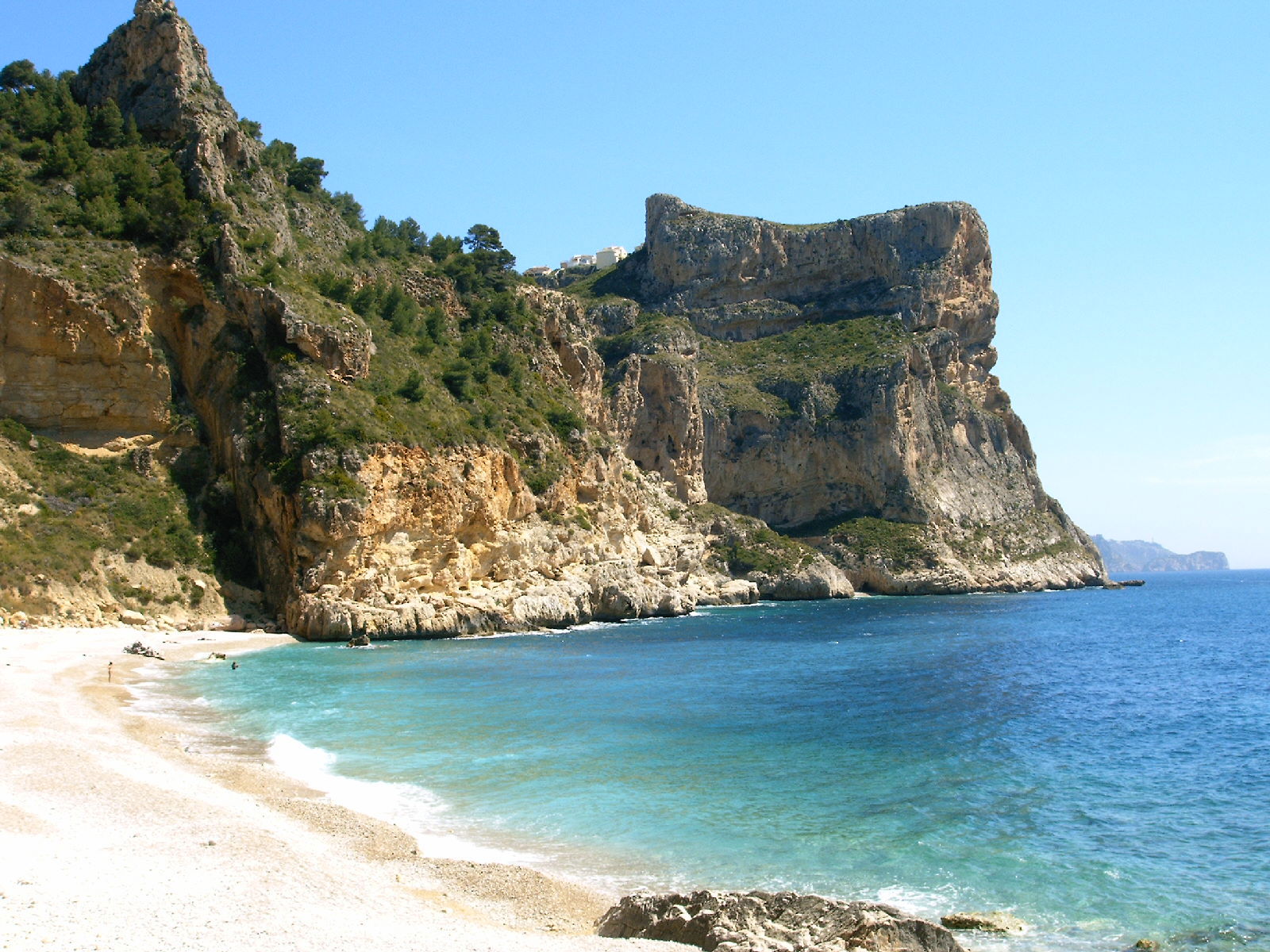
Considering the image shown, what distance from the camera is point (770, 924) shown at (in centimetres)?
884

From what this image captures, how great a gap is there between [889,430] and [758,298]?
949 inches

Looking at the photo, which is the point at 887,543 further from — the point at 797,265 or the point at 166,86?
the point at 166,86

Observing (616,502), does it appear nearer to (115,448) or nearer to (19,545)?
(115,448)

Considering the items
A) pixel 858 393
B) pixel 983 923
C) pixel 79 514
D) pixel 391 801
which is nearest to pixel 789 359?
pixel 858 393

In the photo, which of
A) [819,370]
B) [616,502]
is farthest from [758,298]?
[616,502]

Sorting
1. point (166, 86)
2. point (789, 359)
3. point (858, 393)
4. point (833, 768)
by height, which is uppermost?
point (166, 86)

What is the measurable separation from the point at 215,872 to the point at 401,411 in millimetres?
37676

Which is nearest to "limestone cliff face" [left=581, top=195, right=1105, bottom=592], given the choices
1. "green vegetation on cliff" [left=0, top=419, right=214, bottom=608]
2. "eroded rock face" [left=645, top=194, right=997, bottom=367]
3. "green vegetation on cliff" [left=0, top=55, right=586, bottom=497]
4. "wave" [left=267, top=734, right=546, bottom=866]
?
"eroded rock face" [left=645, top=194, right=997, bottom=367]

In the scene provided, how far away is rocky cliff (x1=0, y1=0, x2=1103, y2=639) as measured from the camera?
134ft

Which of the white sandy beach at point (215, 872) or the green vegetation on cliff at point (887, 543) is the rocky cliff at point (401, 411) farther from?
the white sandy beach at point (215, 872)

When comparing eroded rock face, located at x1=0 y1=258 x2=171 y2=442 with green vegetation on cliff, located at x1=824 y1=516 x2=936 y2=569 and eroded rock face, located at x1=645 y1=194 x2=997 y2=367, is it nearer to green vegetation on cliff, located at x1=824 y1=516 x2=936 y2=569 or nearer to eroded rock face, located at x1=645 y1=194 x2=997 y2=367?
green vegetation on cliff, located at x1=824 y1=516 x2=936 y2=569

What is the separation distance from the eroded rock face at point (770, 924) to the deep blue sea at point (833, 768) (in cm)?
166

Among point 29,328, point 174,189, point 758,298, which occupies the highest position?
point 758,298

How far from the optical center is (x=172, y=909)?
28.0 feet
